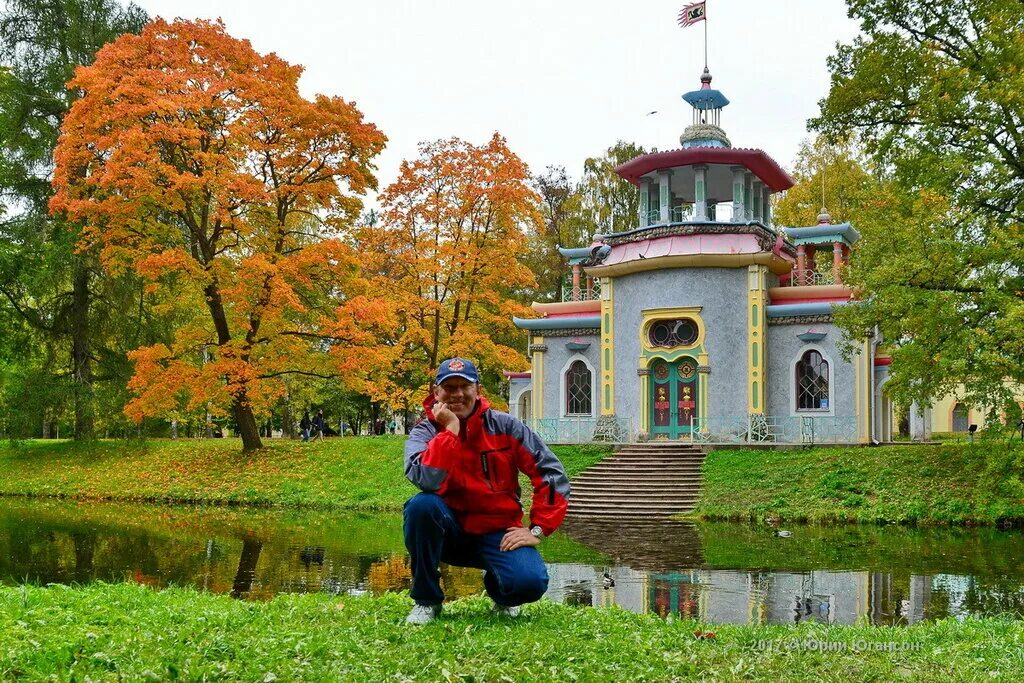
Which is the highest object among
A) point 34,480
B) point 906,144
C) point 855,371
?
point 906,144

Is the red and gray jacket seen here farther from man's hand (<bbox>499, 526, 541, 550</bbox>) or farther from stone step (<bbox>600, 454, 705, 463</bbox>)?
stone step (<bbox>600, 454, 705, 463</bbox>)

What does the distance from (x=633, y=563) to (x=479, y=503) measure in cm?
686

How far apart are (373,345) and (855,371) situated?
11.9 metres

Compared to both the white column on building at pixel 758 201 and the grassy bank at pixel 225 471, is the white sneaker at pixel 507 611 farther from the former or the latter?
the white column on building at pixel 758 201

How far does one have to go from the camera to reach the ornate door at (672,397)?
2456 cm

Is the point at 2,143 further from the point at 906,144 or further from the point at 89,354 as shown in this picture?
the point at 906,144

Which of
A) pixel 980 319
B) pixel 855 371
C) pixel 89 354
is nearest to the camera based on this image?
pixel 980 319

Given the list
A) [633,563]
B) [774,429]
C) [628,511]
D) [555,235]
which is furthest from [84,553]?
[555,235]

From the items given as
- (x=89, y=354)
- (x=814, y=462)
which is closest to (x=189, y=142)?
(x=89, y=354)

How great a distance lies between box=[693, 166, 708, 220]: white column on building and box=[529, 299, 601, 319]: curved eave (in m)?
3.64

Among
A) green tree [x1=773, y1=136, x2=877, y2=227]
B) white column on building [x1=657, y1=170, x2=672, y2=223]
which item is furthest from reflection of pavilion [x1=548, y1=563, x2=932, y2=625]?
green tree [x1=773, y1=136, x2=877, y2=227]

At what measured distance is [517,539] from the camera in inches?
221

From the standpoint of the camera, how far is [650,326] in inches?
985

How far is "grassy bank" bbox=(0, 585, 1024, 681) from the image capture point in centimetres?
450
